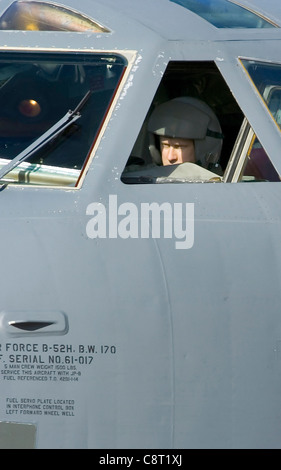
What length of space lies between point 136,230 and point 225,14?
182 centimetres

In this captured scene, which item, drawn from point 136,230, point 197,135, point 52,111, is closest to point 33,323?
point 136,230

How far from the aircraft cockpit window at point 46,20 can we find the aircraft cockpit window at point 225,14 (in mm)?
743

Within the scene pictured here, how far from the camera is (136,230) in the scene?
4.80m

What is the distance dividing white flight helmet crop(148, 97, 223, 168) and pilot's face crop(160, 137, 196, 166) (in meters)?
0.03

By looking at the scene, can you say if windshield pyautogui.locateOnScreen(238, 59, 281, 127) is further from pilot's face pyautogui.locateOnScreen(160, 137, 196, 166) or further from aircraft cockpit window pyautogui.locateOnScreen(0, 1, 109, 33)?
aircraft cockpit window pyautogui.locateOnScreen(0, 1, 109, 33)

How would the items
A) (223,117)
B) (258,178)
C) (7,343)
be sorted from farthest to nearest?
(223,117)
(258,178)
(7,343)

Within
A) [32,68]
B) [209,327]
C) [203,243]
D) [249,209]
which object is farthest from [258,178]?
[32,68]

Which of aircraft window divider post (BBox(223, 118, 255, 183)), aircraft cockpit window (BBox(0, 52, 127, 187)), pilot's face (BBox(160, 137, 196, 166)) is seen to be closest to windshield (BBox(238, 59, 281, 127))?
aircraft window divider post (BBox(223, 118, 255, 183))

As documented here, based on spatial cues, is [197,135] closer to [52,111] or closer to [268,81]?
[268,81]

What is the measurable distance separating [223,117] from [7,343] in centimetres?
218

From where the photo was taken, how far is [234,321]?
189 inches

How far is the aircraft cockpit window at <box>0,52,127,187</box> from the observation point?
16.6ft
